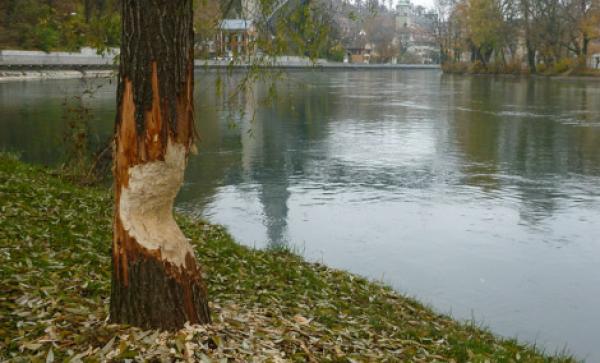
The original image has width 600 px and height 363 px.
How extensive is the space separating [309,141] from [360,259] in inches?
569

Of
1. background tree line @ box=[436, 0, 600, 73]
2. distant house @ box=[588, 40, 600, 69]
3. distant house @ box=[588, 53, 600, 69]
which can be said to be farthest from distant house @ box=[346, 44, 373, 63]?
distant house @ box=[588, 53, 600, 69]

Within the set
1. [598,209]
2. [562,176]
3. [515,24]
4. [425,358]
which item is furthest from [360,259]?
[515,24]

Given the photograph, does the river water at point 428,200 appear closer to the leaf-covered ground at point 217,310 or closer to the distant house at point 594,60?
the leaf-covered ground at point 217,310

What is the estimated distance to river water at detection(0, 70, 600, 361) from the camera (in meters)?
10.2

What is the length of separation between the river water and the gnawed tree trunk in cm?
253

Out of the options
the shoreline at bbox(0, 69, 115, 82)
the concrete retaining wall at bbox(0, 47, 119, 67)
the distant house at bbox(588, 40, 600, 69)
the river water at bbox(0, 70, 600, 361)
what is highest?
the distant house at bbox(588, 40, 600, 69)

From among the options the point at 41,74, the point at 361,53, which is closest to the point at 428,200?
the point at 41,74

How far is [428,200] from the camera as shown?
16.0 meters

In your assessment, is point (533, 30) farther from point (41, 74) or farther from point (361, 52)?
point (361, 52)

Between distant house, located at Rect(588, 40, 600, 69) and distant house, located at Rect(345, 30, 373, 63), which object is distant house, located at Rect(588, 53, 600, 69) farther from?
distant house, located at Rect(345, 30, 373, 63)

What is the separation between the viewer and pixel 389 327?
24.2 ft

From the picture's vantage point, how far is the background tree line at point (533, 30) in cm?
8738

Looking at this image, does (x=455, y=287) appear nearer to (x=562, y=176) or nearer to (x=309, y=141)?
(x=562, y=176)

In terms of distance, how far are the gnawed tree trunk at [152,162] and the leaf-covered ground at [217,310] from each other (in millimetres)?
218
